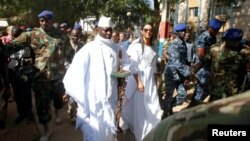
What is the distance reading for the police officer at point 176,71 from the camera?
5977mm

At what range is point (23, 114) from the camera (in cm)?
660

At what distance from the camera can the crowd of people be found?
4.50 m

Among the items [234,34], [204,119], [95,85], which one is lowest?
[95,85]

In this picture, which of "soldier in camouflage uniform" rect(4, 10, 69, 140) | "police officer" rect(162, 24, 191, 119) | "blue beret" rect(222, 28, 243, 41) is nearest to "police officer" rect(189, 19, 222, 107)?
"police officer" rect(162, 24, 191, 119)

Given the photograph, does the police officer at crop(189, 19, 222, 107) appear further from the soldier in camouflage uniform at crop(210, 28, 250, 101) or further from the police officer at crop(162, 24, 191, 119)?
the soldier in camouflage uniform at crop(210, 28, 250, 101)

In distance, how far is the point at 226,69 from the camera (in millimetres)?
4926

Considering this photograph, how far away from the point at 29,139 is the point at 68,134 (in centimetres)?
53

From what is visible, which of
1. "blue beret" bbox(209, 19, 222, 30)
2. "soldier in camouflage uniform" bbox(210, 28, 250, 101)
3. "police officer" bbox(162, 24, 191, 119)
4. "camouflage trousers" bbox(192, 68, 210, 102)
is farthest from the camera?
"police officer" bbox(162, 24, 191, 119)

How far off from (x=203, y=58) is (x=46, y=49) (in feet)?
6.45

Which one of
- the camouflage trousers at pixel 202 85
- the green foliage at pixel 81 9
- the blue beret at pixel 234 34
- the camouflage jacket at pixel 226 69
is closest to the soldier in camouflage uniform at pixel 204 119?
the blue beret at pixel 234 34

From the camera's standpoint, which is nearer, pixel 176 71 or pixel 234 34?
pixel 234 34

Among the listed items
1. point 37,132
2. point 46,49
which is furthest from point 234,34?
point 37,132

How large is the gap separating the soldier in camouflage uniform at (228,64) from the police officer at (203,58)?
0.96ft

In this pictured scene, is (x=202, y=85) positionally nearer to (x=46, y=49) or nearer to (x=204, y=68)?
(x=204, y=68)
